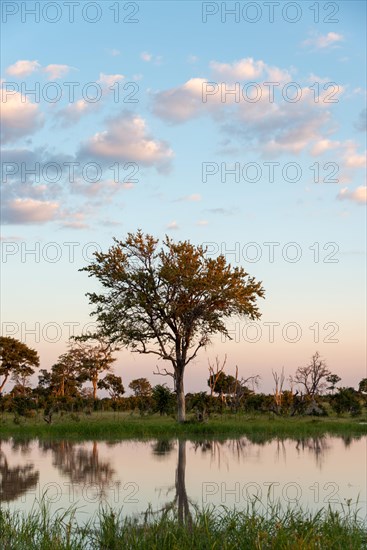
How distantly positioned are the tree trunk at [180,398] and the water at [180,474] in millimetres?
11551

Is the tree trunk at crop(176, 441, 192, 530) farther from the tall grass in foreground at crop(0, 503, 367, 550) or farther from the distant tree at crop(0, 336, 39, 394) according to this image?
the distant tree at crop(0, 336, 39, 394)

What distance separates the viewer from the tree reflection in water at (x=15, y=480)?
54.1 ft

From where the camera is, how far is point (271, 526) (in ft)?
33.1

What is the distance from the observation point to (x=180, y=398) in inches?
1736

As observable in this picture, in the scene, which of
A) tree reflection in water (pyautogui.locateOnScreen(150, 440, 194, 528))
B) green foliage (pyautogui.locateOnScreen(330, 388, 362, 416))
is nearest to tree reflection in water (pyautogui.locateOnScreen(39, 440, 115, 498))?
tree reflection in water (pyautogui.locateOnScreen(150, 440, 194, 528))

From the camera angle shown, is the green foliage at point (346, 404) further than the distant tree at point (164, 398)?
Yes

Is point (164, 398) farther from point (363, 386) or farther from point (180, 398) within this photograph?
Result: point (363, 386)

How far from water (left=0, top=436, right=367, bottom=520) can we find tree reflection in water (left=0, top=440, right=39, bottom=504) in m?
0.02

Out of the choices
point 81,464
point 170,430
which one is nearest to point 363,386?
point 170,430

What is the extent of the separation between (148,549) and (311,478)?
1111 cm

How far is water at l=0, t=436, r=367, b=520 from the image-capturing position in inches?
597

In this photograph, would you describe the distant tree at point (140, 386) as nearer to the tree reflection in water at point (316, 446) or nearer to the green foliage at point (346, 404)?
the green foliage at point (346, 404)

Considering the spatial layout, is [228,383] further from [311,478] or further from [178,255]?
[311,478]

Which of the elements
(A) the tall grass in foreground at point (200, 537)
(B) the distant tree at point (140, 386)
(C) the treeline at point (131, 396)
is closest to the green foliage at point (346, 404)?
(C) the treeline at point (131, 396)
